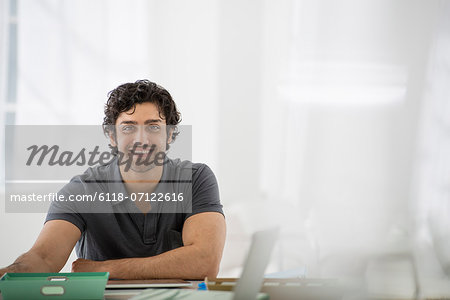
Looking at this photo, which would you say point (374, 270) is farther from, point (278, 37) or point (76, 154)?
point (76, 154)

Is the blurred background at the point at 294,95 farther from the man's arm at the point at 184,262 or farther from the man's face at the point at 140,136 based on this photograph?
the man's arm at the point at 184,262

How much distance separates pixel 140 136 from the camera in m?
1.87

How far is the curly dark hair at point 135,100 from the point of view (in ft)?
6.22

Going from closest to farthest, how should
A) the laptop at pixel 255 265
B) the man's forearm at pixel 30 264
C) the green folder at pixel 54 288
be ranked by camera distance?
the laptop at pixel 255 265, the green folder at pixel 54 288, the man's forearm at pixel 30 264

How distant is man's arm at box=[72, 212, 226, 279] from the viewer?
4.95ft

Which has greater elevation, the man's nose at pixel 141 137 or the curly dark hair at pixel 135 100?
the curly dark hair at pixel 135 100

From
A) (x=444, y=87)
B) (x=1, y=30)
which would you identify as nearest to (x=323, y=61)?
(x=444, y=87)

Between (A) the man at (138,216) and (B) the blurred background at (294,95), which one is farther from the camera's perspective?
(B) the blurred background at (294,95)

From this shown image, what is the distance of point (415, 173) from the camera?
338 centimetres

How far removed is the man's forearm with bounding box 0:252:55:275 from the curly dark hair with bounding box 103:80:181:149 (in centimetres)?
62

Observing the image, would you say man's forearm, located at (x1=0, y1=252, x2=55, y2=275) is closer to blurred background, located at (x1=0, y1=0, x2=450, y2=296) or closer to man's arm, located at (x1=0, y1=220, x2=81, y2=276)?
man's arm, located at (x1=0, y1=220, x2=81, y2=276)

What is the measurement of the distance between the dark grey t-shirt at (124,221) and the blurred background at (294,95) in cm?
144

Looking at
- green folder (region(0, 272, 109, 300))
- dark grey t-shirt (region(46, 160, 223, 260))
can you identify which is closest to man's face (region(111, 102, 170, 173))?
dark grey t-shirt (region(46, 160, 223, 260))

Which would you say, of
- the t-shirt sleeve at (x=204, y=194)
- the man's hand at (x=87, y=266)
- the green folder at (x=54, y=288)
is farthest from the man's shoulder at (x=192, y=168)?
the green folder at (x=54, y=288)
